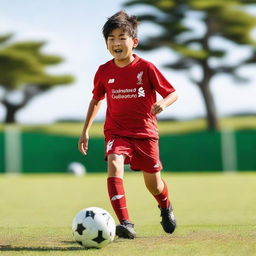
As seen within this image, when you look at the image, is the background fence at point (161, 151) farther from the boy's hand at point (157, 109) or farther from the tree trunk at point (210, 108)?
the boy's hand at point (157, 109)

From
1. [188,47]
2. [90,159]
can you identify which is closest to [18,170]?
[90,159]

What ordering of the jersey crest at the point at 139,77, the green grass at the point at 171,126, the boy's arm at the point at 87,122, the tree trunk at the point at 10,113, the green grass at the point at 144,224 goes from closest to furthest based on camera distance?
the green grass at the point at 144,224
the jersey crest at the point at 139,77
the boy's arm at the point at 87,122
the green grass at the point at 171,126
the tree trunk at the point at 10,113

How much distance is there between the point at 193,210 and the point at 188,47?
22855mm

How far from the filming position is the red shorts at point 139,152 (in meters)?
5.55

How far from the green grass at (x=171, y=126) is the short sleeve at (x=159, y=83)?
29.9 meters

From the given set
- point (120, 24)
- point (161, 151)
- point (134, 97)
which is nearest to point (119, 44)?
point (120, 24)

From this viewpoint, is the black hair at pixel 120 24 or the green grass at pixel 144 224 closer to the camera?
the green grass at pixel 144 224

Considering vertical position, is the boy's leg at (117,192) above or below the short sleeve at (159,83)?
below

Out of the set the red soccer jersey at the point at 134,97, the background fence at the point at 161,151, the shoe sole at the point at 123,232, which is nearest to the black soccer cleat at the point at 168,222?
the shoe sole at the point at 123,232

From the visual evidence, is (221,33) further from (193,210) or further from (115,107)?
(115,107)

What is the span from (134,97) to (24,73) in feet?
112

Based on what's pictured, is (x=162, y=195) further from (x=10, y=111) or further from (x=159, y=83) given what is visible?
(x=10, y=111)

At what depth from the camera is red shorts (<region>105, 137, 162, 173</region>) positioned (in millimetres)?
5555

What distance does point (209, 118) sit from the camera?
106 feet
